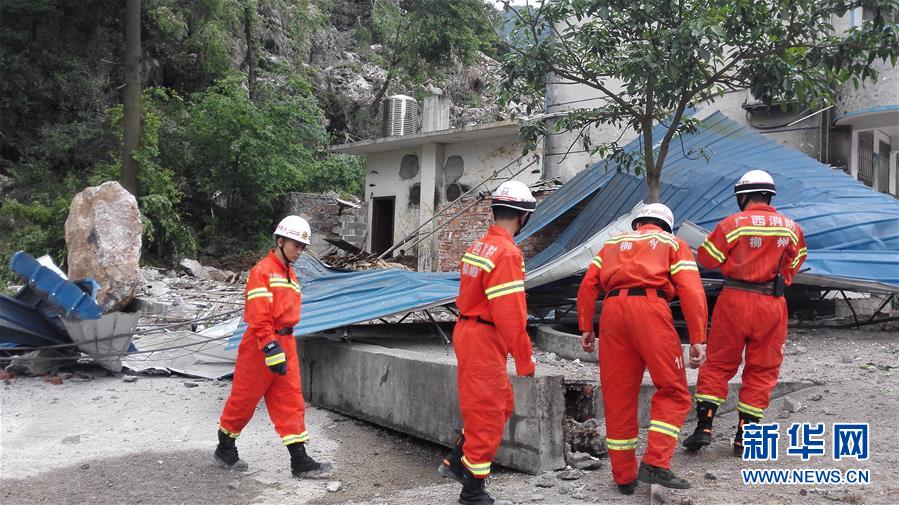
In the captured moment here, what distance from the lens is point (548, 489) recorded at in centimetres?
430

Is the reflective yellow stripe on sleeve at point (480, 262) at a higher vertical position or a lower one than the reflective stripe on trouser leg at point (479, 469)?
higher

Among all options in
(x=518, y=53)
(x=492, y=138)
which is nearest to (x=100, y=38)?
(x=492, y=138)

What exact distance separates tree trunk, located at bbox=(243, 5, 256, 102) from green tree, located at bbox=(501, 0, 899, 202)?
15.8 metres

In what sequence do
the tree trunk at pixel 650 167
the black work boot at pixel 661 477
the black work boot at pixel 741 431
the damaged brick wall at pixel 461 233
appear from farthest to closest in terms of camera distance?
the damaged brick wall at pixel 461 233 < the tree trunk at pixel 650 167 < the black work boot at pixel 741 431 < the black work boot at pixel 661 477

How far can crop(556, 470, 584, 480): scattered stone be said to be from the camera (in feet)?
14.5

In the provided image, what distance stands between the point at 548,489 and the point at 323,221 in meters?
15.5

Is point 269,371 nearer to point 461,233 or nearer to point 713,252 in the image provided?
point 713,252

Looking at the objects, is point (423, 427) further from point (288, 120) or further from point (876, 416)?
point (288, 120)

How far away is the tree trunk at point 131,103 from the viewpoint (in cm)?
1759

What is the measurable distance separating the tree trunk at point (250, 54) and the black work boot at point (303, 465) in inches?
778

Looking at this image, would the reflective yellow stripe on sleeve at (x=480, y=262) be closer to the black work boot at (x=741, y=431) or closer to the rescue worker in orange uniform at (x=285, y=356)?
the rescue worker in orange uniform at (x=285, y=356)

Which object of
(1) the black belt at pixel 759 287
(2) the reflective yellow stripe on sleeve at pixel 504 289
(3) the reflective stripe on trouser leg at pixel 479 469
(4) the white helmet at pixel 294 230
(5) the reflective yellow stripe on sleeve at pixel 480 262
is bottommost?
(3) the reflective stripe on trouser leg at pixel 479 469

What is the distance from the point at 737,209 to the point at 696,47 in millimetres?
2983

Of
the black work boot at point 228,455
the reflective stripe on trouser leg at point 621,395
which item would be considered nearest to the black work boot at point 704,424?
the reflective stripe on trouser leg at point 621,395
